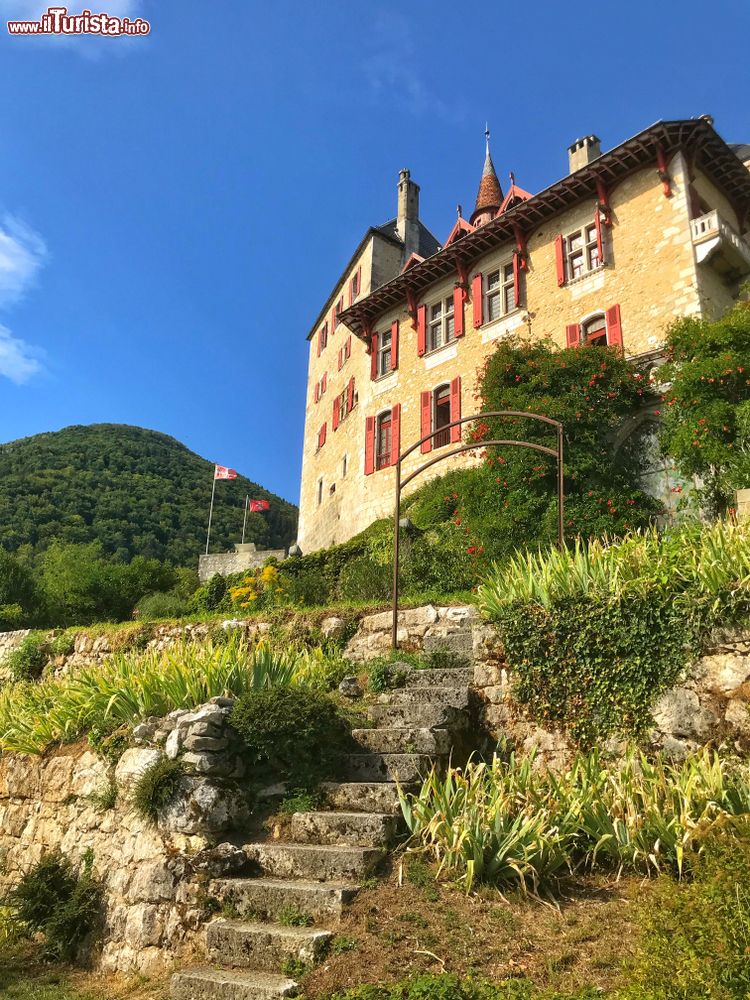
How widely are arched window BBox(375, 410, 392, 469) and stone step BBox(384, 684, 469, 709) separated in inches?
547

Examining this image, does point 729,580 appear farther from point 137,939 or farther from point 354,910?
point 137,939

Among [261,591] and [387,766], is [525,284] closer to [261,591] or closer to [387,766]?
[261,591]

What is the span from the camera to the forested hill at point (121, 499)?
37.8 m

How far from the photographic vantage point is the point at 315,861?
445cm

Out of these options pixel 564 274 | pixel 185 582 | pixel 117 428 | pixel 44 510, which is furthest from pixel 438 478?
pixel 117 428

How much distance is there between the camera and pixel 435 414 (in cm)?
1958

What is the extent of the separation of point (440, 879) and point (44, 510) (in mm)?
39853

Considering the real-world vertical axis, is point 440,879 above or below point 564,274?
below

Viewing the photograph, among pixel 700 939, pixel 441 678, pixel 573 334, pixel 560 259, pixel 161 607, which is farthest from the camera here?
pixel 560 259

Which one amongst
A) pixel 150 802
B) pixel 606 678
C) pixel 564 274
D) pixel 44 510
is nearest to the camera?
pixel 150 802

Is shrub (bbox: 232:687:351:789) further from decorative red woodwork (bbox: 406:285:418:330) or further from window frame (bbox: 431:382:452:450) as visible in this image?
decorative red woodwork (bbox: 406:285:418:330)

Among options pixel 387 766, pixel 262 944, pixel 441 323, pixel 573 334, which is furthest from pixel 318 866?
pixel 441 323

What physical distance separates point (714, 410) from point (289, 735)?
9.41 metres

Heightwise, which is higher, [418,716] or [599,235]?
[599,235]
